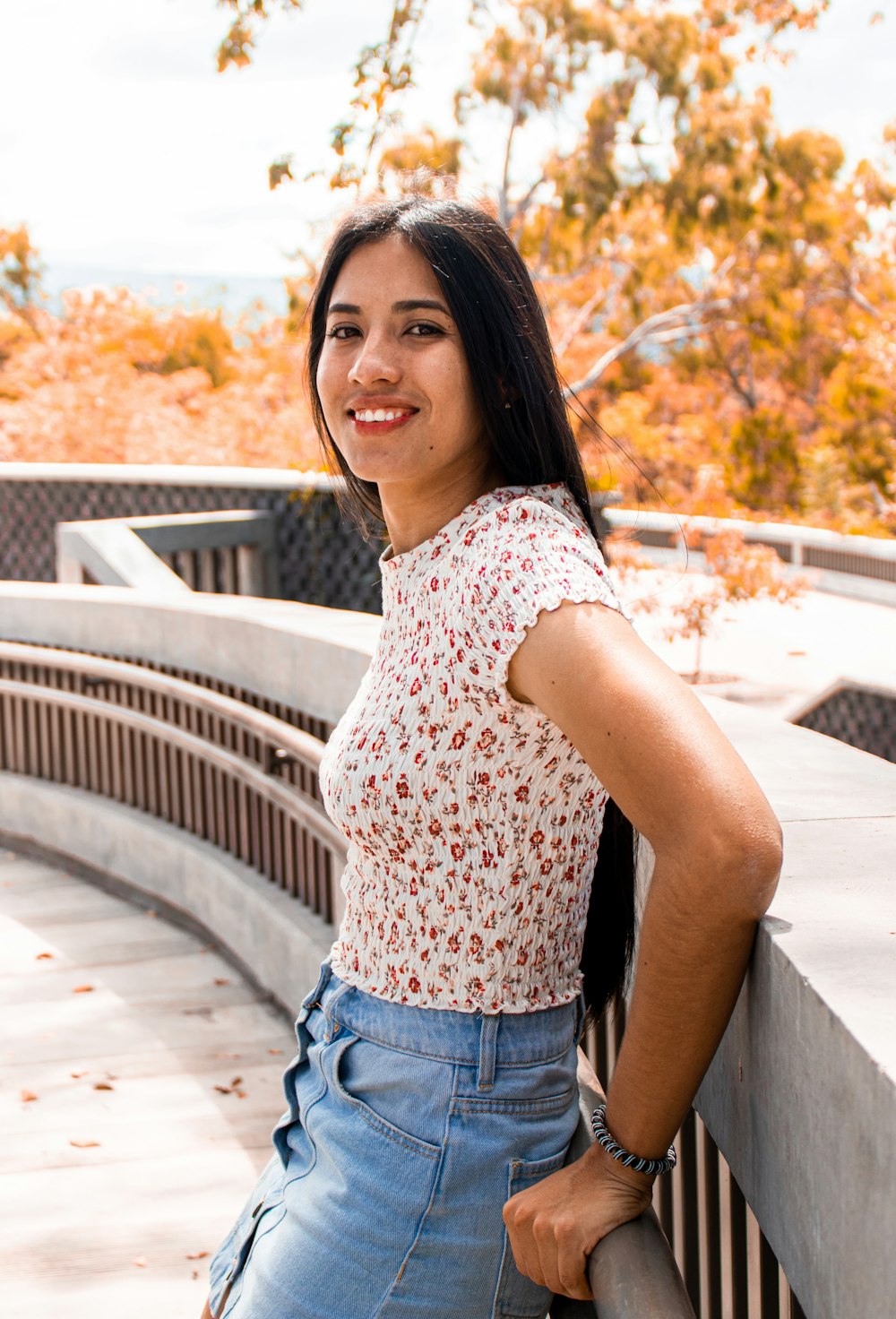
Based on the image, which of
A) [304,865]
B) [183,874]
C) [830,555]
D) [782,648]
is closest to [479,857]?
[304,865]

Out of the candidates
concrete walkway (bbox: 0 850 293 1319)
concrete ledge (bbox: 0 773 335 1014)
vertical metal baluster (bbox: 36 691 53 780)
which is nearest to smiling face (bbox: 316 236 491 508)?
concrete walkway (bbox: 0 850 293 1319)

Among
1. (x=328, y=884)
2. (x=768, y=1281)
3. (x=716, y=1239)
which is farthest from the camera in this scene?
(x=328, y=884)

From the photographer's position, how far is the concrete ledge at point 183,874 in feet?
13.0

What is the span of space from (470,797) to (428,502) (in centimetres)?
42

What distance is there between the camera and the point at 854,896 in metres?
1.31

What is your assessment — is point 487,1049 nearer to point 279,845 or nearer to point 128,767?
point 279,845

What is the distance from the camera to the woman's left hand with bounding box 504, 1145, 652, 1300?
1233 millimetres

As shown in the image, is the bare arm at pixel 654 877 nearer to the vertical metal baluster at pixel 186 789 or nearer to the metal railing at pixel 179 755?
the metal railing at pixel 179 755

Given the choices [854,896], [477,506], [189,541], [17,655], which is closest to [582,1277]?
[854,896]

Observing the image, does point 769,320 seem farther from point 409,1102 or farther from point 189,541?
point 409,1102

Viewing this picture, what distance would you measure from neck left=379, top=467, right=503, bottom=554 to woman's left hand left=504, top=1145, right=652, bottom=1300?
0.75 metres

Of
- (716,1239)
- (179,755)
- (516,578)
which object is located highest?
(516,578)

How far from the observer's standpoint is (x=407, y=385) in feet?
5.29

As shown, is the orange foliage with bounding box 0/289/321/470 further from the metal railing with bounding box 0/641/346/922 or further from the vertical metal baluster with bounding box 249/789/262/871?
the vertical metal baluster with bounding box 249/789/262/871
